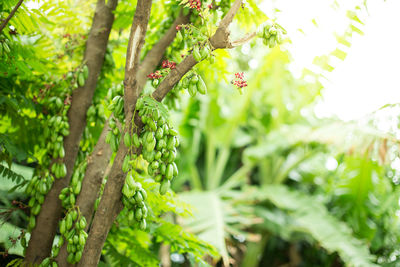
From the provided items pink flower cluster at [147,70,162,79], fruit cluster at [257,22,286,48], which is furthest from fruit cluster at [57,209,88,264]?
fruit cluster at [257,22,286,48]

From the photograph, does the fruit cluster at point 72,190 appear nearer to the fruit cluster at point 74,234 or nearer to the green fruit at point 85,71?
the fruit cluster at point 74,234

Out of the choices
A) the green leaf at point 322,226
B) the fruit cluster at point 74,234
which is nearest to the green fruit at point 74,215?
the fruit cluster at point 74,234

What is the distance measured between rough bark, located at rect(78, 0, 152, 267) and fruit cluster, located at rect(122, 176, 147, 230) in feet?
0.14

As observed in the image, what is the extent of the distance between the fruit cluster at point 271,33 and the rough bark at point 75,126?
0.78 meters

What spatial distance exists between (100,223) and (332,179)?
10.6 ft

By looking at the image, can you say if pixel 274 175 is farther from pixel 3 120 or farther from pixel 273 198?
pixel 3 120

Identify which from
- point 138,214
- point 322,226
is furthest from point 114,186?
point 322,226

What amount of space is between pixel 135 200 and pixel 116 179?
0.32 ft

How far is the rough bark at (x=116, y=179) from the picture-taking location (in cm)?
119

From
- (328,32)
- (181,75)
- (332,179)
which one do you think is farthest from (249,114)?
(181,75)

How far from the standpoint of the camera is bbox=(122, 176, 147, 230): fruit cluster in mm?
1179

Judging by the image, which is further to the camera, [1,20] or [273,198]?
[273,198]

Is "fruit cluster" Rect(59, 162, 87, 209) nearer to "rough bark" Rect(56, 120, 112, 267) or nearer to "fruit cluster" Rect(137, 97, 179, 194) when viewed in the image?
"rough bark" Rect(56, 120, 112, 267)

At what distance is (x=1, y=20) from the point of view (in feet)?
4.37
